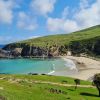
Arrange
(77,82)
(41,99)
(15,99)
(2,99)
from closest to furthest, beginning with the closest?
(2,99)
(15,99)
(41,99)
(77,82)

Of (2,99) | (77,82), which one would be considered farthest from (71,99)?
(77,82)

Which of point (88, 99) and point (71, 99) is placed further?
point (88, 99)

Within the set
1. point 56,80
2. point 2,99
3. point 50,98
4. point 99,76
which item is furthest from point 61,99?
point 56,80

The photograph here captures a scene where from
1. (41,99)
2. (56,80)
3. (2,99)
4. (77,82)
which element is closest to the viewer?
(2,99)

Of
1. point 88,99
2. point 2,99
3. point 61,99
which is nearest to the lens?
point 2,99

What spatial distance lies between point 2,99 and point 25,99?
25.2ft

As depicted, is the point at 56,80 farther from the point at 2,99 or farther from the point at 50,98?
the point at 2,99

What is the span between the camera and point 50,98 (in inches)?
1807

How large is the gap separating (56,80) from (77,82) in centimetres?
970

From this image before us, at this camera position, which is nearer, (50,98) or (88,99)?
(50,98)

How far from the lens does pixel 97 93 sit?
68.2m

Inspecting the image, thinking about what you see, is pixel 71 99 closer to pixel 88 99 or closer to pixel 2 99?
pixel 88 99

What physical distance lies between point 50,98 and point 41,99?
2268 millimetres

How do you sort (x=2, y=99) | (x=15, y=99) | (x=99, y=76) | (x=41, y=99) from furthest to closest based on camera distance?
(x=99, y=76) < (x=41, y=99) < (x=15, y=99) < (x=2, y=99)
